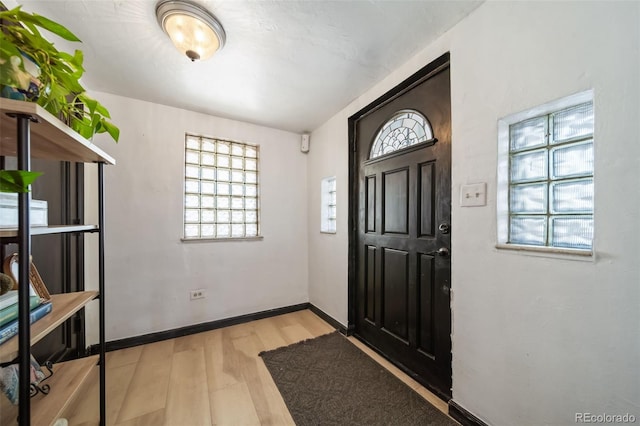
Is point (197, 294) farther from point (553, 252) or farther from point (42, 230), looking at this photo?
point (553, 252)

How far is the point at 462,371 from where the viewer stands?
4.36 ft

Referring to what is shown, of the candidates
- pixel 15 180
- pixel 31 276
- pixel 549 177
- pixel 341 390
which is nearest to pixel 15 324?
pixel 31 276

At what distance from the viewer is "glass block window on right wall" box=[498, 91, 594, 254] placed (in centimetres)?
97

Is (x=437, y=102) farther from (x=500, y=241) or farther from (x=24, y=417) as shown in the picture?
(x=24, y=417)

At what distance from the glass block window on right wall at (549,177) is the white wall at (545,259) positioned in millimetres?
58

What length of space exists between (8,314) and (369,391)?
179cm

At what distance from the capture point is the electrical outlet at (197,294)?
2.36 m

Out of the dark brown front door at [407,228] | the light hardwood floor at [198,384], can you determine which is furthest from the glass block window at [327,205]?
the light hardwood floor at [198,384]

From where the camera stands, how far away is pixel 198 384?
163cm

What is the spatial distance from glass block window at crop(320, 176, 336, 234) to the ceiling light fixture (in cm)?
161

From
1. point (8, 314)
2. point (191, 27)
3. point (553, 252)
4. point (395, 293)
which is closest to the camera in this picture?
point (8, 314)

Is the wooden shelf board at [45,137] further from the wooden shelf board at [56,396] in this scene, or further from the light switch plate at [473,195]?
the light switch plate at [473,195]

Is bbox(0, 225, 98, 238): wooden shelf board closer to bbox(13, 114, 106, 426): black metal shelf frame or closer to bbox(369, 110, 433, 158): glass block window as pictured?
bbox(13, 114, 106, 426): black metal shelf frame

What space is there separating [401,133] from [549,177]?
0.98 m
